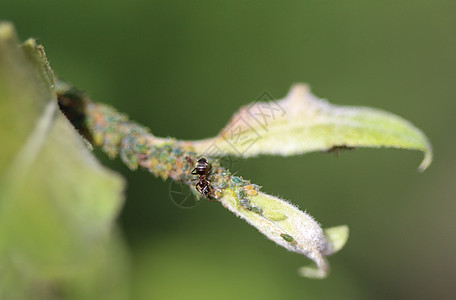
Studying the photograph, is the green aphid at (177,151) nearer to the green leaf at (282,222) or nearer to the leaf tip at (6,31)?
the green leaf at (282,222)

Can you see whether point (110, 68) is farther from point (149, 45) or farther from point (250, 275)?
point (250, 275)

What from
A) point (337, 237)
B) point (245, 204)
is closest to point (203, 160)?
point (245, 204)

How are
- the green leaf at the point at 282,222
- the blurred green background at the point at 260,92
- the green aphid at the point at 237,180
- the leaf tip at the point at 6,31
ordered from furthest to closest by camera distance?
the blurred green background at the point at 260,92, the green aphid at the point at 237,180, the green leaf at the point at 282,222, the leaf tip at the point at 6,31

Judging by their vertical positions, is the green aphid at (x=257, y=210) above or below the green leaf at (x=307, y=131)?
below

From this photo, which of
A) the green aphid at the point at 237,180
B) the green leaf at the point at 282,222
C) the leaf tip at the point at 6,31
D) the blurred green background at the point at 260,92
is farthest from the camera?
the blurred green background at the point at 260,92

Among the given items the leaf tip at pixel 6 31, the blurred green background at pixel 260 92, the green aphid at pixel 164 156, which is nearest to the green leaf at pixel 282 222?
the green aphid at pixel 164 156

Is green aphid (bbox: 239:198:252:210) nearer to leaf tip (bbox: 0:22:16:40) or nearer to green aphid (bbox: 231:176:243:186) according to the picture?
green aphid (bbox: 231:176:243:186)
